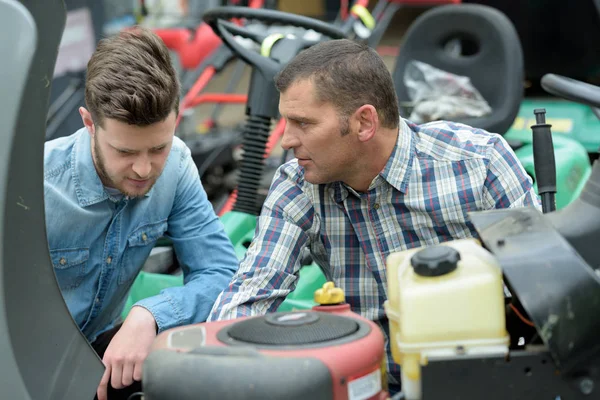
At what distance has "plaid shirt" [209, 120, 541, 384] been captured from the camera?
1.53 meters

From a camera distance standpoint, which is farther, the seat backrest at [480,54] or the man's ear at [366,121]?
the seat backrest at [480,54]

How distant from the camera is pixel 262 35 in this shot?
2352mm

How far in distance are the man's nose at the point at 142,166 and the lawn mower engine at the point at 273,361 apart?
0.50m

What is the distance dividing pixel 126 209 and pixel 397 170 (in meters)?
0.53

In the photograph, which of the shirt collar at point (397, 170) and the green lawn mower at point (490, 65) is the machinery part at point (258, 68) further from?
the shirt collar at point (397, 170)

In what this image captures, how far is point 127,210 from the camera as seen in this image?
1.67m

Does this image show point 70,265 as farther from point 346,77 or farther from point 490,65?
point 490,65

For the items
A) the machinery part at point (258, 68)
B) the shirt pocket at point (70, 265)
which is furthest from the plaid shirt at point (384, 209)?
the machinery part at point (258, 68)

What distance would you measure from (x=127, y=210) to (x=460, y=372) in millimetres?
880

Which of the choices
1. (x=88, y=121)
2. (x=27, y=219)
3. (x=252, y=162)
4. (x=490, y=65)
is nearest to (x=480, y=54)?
(x=490, y=65)

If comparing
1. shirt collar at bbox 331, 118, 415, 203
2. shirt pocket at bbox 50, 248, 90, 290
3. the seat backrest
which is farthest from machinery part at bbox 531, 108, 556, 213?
the seat backrest

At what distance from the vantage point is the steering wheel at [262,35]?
2234 millimetres

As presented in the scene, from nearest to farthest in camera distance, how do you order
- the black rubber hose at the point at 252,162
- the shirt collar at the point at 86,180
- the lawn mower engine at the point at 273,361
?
1. the lawn mower engine at the point at 273,361
2. the shirt collar at the point at 86,180
3. the black rubber hose at the point at 252,162

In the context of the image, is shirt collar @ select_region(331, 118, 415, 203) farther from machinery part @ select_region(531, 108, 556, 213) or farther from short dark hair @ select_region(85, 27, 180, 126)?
short dark hair @ select_region(85, 27, 180, 126)
